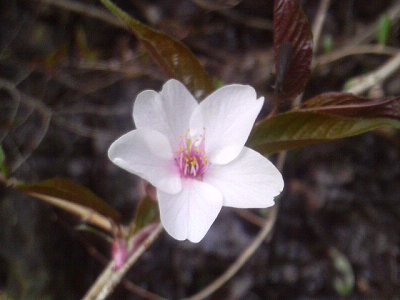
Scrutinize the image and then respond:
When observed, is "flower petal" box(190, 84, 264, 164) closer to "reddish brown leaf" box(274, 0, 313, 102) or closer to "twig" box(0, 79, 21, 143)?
"reddish brown leaf" box(274, 0, 313, 102)

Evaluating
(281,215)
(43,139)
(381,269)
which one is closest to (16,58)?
(43,139)

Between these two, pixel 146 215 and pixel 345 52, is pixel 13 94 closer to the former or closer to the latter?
pixel 146 215

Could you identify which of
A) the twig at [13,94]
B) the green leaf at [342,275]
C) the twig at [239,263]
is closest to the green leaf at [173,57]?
the twig at [239,263]

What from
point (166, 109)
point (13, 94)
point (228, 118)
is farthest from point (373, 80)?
point (13, 94)

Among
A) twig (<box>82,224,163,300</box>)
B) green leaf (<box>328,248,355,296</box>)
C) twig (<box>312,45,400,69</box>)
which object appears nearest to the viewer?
twig (<box>82,224,163,300</box>)

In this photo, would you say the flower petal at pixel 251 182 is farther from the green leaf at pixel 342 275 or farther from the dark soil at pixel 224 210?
the green leaf at pixel 342 275

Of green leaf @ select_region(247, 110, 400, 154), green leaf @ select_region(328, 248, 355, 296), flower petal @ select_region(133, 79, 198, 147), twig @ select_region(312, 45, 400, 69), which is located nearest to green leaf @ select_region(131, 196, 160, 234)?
flower petal @ select_region(133, 79, 198, 147)
